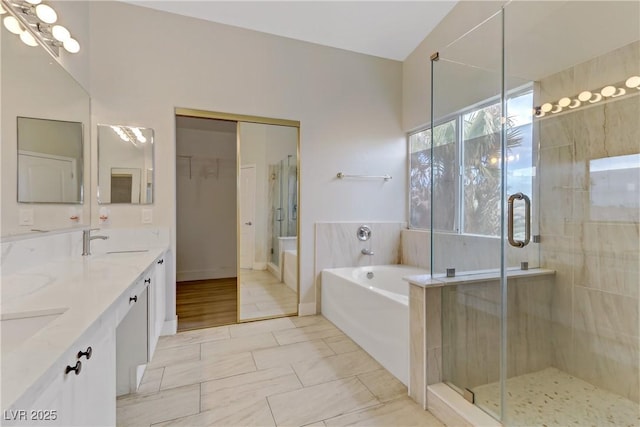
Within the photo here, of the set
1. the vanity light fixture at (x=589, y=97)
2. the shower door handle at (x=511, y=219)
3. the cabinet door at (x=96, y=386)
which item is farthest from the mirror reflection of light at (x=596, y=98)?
the cabinet door at (x=96, y=386)

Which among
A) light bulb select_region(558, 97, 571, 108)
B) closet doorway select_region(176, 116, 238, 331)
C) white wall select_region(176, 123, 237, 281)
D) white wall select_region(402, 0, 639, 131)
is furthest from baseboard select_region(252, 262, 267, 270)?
light bulb select_region(558, 97, 571, 108)

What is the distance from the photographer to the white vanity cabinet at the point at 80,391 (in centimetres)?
61

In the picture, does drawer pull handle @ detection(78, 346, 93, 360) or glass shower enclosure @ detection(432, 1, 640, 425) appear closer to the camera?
drawer pull handle @ detection(78, 346, 93, 360)

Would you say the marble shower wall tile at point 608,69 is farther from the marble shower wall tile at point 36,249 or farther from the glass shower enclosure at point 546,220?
the marble shower wall tile at point 36,249

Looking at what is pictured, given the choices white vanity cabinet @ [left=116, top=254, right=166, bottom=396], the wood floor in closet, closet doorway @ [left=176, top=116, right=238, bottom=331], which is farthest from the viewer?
closet doorway @ [left=176, top=116, right=238, bottom=331]

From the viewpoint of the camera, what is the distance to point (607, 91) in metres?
1.86

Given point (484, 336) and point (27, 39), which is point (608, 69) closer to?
point (484, 336)

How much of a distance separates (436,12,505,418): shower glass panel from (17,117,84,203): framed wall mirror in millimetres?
2377

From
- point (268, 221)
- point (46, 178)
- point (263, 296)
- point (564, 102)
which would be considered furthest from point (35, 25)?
point (564, 102)

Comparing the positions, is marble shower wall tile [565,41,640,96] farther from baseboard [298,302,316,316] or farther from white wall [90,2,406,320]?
baseboard [298,302,316,316]

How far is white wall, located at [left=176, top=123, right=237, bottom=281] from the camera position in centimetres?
443

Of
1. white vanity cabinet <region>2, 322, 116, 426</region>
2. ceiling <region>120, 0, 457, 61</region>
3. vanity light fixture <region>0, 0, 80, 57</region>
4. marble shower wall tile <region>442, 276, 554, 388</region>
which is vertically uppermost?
ceiling <region>120, 0, 457, 61</region>

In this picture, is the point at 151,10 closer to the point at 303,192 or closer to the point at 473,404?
the point at 303,192

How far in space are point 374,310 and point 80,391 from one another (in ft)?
6.01
